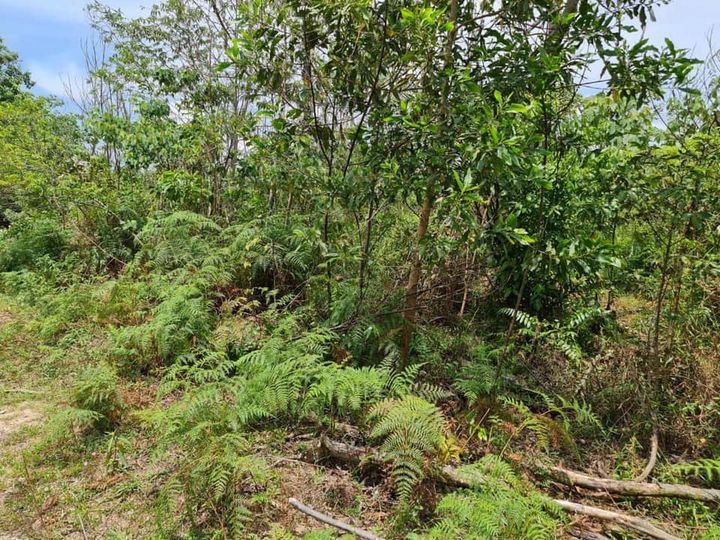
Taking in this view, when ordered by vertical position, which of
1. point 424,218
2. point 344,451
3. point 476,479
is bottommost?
point 344,451

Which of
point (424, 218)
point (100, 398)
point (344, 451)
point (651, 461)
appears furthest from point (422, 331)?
point (100, 398)

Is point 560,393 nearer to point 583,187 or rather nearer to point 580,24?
point 583,187

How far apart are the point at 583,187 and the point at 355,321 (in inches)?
99.1

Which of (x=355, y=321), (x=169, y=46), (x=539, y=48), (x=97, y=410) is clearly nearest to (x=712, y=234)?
(x=539, y=48)

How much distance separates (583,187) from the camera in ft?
12.7

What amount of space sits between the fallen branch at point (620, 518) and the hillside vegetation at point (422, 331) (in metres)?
0.02

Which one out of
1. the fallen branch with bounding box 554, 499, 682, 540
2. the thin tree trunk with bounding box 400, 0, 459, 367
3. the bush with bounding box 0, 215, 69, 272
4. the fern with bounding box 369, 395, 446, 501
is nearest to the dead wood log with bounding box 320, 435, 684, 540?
the fallen branch with bounding box 554, 499, 682, 540

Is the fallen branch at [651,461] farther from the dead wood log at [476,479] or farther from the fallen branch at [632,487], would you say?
the dead wood log at [476,479]

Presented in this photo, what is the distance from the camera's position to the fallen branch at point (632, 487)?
97.3 inches

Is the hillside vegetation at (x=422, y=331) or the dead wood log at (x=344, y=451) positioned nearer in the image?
the hillside vegetation at (x=422, y=331)

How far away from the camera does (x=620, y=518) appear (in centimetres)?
230

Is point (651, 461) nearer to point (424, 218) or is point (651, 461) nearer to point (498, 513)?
point (498, 513)

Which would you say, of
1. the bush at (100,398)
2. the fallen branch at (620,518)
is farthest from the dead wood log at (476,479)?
the bush at (100,398)

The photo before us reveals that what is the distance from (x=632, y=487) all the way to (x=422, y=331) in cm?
205
